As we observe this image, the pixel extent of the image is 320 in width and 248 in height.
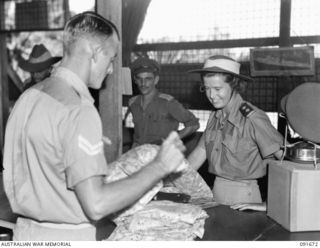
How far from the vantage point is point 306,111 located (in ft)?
5.47

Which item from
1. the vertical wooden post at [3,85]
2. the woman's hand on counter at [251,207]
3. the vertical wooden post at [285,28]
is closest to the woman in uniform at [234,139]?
the woman's hand on counter at [251,207]

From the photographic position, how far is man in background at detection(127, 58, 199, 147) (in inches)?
128

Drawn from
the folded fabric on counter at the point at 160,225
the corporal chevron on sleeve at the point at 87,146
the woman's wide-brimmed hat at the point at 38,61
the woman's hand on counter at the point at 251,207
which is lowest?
the woman's hand on counter at the point at 251,207

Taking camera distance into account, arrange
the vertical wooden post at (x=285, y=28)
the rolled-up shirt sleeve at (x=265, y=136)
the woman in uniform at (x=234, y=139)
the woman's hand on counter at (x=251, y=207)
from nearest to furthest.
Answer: the woman's hand on counter at (x=251, y=207)
the rolled-up shirt sleeve at (x=265, y=136)
the woman in uniform at (x=234, y=139)
the vertical wooden post at (x=285, y=28)

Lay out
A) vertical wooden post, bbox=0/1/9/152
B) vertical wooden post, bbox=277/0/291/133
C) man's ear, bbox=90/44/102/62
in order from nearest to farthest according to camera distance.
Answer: man's ear, bbox=90/44/102/62 → vertical wooden post, bbox=277/0/291/133 → vertical wooden post, bbox=0/1/9/152

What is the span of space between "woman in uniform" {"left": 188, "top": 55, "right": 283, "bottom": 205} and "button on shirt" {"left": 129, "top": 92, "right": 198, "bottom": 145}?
109 centimetres

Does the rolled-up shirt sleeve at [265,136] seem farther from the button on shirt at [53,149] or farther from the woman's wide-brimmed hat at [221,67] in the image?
the button on shirt at [53,149]

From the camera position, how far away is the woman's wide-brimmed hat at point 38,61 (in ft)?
10.7

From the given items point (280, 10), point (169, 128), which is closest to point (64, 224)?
point (169, 128)

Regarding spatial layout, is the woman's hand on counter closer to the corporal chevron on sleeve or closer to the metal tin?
the metal tin

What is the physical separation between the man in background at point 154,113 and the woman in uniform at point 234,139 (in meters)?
1.07

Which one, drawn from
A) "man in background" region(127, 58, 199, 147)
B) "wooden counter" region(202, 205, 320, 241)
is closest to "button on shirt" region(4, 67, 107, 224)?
"wooden counter" region(202, 205, 320, 241)

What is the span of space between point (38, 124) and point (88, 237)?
1.37ft

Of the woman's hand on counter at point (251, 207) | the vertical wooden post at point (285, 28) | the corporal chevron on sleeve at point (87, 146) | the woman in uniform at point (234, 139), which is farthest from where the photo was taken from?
the vertical wooden post at point (285, 28)
